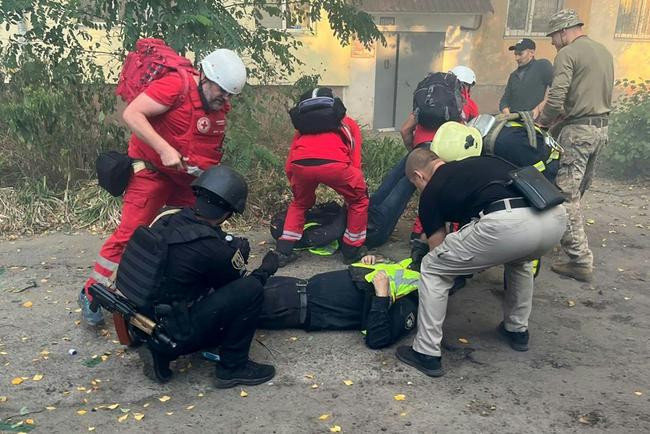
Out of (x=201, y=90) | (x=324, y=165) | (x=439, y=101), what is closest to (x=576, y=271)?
(x=439, y=101)

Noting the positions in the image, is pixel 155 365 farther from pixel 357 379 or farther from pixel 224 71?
pixel 224 71

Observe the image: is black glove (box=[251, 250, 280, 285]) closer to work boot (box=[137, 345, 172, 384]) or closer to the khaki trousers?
A: work boot (box=[137, 345, 172, 384])

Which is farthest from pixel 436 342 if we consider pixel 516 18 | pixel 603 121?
pixel 516 18

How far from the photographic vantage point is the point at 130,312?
290cm

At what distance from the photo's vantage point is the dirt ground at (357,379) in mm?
2875

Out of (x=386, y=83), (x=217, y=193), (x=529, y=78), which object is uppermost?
(x=529, y=78)

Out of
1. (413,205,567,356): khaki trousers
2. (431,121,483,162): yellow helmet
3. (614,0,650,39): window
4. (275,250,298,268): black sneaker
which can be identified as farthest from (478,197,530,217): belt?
(614,0,650,39): window

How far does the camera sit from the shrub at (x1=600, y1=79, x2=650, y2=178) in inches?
315

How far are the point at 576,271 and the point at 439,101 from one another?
1.82 m

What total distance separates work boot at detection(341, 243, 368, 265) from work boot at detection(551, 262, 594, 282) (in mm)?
1674

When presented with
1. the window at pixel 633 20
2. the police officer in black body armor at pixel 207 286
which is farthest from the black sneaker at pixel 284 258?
the window at pixel 633 20

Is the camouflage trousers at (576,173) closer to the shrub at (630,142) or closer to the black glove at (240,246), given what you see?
the black glove at (240,246)

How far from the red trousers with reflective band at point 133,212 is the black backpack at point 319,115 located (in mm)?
1195

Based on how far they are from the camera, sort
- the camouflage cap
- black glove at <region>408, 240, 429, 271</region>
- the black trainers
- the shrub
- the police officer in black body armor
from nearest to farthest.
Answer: the police officer in black body armor, the black trainers, black glove at <region>408, 240, 429, 271</region>, the camouflage cap, the shrub
